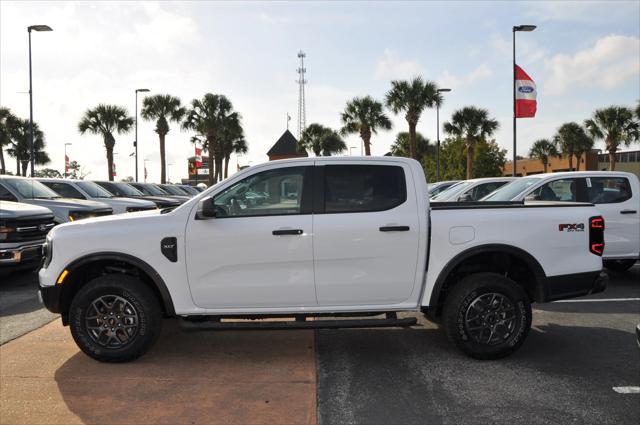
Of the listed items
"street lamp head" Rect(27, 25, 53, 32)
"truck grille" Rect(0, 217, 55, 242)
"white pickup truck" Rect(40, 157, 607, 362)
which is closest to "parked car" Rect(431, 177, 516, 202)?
"white pickup truck" Rect(40, 157, 607, 362)

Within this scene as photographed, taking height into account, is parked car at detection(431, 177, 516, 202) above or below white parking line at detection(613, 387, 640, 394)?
above

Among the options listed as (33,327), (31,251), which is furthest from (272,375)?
(31,251)

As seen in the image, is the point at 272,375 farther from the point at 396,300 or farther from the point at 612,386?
the point at 612,386

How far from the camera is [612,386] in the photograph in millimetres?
4367

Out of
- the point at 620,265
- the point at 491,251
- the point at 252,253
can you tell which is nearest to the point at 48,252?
the point at 252,253

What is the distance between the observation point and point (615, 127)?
150 feet

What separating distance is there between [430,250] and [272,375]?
1814mm

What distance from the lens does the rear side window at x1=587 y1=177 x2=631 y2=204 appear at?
8.38 meters

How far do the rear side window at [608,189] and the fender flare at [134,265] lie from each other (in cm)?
682

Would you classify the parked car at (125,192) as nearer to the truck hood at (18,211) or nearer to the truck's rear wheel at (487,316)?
the truck hood at (18,211)

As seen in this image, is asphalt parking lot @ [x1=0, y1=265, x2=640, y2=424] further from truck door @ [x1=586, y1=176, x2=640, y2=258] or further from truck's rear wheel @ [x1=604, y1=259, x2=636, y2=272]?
truck's rear wheel @ [x1=604, y1=259, x2=636, y2=272]

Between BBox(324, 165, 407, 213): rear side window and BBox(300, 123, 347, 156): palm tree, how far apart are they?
174 feet

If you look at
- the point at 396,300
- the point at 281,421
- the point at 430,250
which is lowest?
the point at 281,421

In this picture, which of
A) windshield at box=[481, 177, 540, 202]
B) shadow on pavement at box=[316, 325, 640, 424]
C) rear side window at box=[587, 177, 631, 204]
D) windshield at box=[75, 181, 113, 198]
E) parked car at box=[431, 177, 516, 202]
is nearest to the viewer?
shadow on pavement at box=[316, 325, 640, 424]
